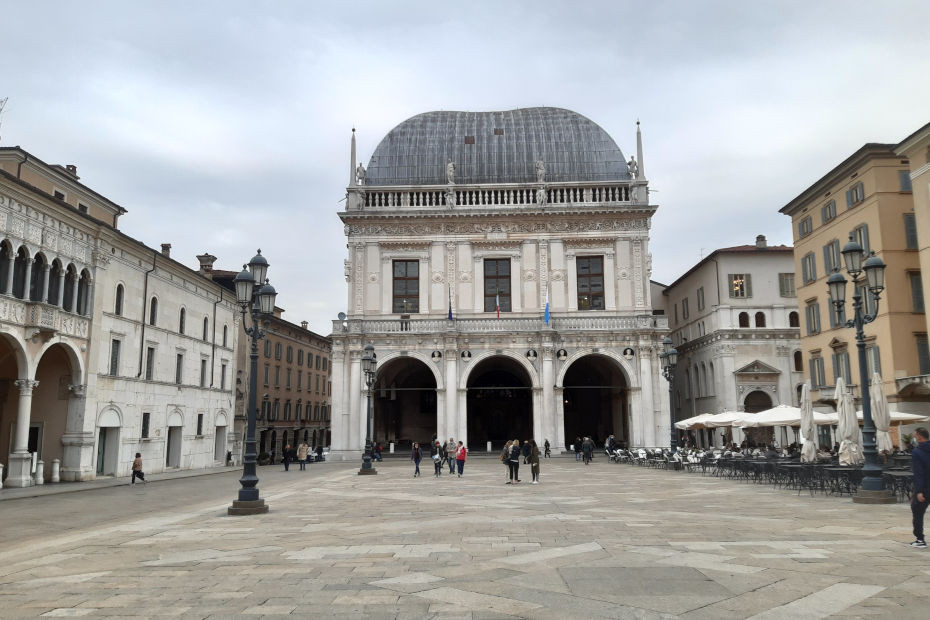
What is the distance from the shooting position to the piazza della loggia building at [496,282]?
46188 mm

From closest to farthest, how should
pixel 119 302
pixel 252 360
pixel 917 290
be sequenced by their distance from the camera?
pixel 252 360, pixel 119 302, pixel 917 290

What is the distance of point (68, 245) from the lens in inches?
1142

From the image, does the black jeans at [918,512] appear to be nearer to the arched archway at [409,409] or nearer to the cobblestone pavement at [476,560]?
the cobblestone pavement at [476,560]

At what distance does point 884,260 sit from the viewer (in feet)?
112

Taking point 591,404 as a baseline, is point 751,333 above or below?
above

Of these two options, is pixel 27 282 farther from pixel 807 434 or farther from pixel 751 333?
pixel 751 333

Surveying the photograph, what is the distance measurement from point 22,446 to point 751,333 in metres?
44.0

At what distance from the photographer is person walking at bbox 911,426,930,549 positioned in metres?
10.4

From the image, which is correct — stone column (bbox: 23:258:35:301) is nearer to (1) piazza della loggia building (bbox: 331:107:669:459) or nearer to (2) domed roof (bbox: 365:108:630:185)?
(1) piazza della loggia building (bbox: 331:107:669:459)

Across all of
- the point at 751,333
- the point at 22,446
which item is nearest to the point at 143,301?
the point at 22,446

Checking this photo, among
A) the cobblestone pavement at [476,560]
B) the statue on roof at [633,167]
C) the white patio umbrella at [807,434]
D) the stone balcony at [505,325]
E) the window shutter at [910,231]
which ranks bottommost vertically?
the cobblestone pavement at [476,560]

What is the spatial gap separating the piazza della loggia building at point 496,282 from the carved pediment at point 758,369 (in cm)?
713

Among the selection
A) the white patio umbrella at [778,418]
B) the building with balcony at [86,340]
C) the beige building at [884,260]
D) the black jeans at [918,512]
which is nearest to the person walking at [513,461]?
the white patio umbrella at [778,418]

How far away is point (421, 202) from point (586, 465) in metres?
22.9
